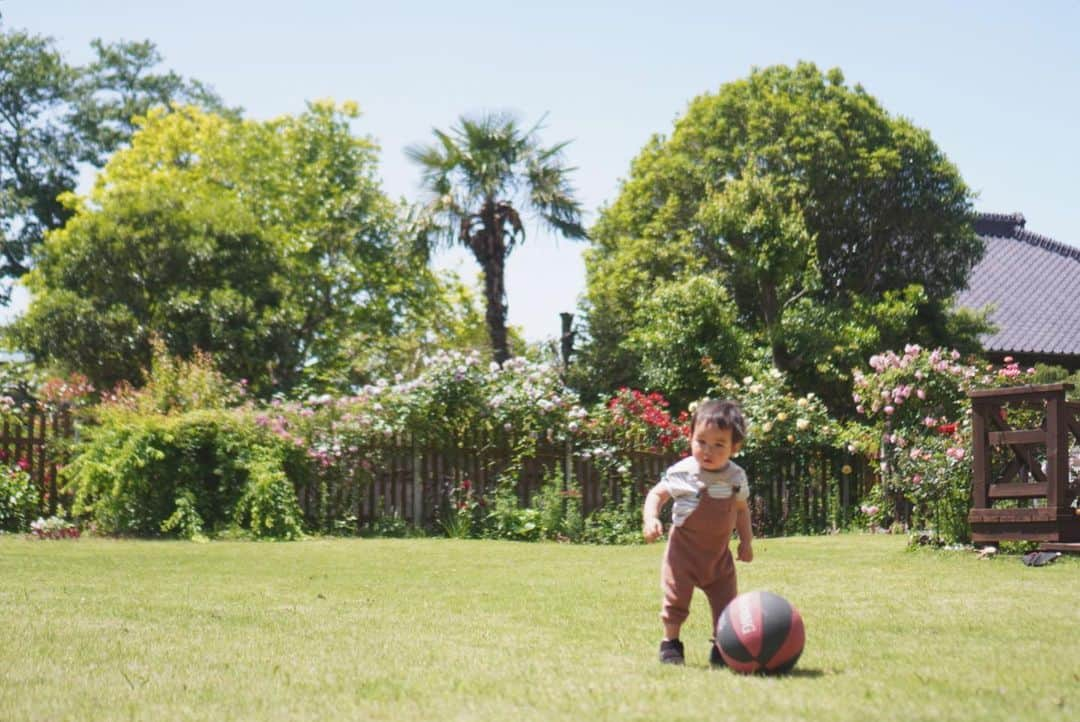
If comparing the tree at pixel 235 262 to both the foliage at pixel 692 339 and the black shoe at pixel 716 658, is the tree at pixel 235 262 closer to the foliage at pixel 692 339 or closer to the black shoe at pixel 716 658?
the foliage at pixel 692 339

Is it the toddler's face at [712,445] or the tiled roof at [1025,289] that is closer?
the toddler's face at [712,445]

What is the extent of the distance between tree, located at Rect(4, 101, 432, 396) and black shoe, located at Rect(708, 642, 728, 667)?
23.3 meters

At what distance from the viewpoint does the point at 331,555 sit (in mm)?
12547

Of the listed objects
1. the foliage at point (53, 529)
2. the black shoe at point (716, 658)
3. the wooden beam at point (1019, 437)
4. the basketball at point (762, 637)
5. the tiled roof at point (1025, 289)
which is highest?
the tiled roof at point (1025, 289)

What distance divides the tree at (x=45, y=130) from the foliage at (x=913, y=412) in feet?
104

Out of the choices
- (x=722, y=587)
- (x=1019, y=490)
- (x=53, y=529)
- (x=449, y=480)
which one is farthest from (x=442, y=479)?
(x=722, y=587)

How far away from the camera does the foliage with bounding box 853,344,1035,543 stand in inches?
539

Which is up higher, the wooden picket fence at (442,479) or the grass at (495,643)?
the wooden picket fence at (442,479)

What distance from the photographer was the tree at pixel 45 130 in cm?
4172

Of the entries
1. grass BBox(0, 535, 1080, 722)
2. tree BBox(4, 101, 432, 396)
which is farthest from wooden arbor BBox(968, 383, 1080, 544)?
tree BBox(4, 101, 432, 396)

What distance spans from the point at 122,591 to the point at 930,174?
23225mm

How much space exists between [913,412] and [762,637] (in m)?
13.1

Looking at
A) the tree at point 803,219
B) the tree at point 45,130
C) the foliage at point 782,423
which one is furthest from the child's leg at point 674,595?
the tree at point 45,130

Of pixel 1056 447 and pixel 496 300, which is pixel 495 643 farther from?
pixel 496 300
